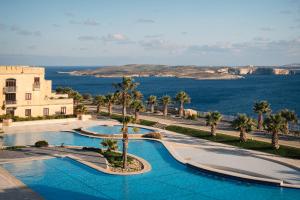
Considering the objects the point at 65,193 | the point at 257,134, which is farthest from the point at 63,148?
the point at 257,134

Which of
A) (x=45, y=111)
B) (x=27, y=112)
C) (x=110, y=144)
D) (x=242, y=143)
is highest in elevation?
(x=45, y=111)

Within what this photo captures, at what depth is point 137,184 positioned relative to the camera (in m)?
29.7

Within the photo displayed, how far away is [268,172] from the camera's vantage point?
3347cm

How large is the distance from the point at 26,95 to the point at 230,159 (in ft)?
124

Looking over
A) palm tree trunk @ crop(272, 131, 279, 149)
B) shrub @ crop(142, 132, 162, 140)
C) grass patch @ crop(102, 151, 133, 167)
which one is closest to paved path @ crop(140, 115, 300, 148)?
palm tree trunk @ crop(272, 131, 279, 149)

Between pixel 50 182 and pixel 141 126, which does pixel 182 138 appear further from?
pixel 50 182

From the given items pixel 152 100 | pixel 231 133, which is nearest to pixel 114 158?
pixel 231 133

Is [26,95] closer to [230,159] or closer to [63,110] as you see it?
[63,110]

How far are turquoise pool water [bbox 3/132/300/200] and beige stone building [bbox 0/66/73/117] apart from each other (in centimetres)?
2674

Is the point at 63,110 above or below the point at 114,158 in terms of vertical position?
above

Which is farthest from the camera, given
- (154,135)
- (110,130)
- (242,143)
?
(110,130)

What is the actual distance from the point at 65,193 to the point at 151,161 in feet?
39.6

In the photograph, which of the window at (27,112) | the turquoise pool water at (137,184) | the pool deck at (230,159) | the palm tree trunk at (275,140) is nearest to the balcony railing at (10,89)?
the window at (27,112)

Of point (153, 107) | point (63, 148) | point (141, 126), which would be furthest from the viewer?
point (153, 107)
